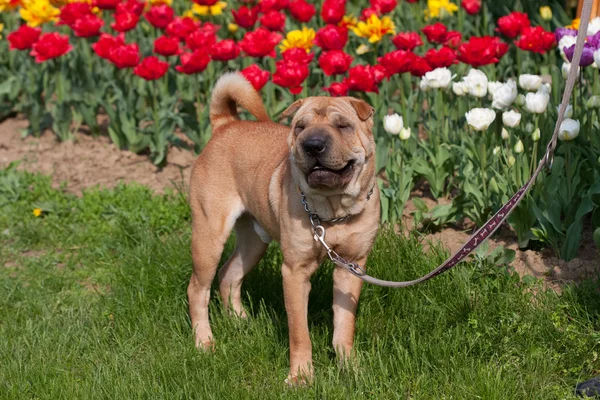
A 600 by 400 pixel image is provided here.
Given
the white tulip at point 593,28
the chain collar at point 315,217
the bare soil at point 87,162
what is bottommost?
the bare soil at point 87,162

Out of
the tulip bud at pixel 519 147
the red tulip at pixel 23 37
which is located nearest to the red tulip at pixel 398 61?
the tulip bud at pixel 519 147

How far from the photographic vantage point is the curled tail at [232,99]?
4.87m

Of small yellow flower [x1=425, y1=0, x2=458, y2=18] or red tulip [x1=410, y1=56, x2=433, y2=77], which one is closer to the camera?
red tulip [x1=410, y1=56, x2=433, y2=77]

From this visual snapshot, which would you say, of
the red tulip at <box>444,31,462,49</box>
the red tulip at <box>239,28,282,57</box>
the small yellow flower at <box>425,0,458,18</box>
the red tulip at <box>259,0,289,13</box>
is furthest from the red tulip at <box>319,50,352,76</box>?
the small yellow flower at <box>425,0,458,18</box>

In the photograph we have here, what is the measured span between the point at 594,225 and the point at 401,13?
4013 millimetres

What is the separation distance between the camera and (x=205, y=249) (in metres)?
4.80

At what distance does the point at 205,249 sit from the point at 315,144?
1322mm

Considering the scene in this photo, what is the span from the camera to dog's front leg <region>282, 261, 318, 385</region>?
165 inches

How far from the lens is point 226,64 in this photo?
25.4ft

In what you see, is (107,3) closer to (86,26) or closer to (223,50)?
(86,26)

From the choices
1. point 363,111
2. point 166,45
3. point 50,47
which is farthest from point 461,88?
point 50,47

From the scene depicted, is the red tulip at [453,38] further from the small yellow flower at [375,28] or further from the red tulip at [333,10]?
the red tulip at [333,10]

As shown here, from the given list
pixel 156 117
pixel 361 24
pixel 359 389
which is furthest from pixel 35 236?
pixel 359 389

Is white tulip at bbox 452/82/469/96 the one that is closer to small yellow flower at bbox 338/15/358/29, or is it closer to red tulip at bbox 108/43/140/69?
small yellow flower at bbox 338/15/358/29
